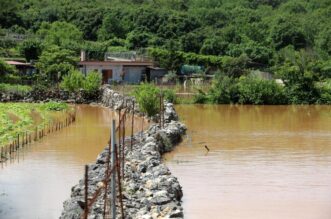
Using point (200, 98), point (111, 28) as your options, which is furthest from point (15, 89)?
point (111, 28)

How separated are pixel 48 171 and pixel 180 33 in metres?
49.7

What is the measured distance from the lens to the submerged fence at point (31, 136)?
19.6 m

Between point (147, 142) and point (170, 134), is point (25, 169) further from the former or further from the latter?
point (170, 134)

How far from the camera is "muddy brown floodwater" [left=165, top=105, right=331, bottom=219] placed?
1405cm

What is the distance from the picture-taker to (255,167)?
1838 cm

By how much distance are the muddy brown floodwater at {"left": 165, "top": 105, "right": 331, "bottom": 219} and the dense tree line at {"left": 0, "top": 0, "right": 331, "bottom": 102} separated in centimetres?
1649

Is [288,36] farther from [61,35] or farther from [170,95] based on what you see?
[170,95]

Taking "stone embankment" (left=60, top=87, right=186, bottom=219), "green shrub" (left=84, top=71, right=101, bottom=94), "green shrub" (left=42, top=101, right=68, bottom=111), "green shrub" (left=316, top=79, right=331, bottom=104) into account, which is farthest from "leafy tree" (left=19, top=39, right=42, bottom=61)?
"stone embankment" (left=60, top=87, right=186, bottom=219)

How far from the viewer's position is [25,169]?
17688 mm

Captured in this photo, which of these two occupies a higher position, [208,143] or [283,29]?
[283,29]

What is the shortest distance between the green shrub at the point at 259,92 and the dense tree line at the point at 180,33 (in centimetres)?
498

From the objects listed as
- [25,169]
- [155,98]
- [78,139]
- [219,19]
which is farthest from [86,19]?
[25,169]

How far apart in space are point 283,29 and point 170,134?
4335cm

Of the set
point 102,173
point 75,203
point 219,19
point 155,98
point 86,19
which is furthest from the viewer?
point 219,19
